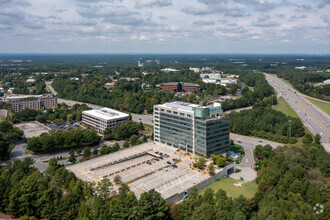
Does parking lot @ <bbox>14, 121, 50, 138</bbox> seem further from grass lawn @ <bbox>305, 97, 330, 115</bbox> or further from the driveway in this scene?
grass lawn @ <bbox>305, 97, 330, 115</bbox>

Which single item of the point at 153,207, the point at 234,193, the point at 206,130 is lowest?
the point at 234,193

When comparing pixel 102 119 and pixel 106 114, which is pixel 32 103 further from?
pixel 102 119

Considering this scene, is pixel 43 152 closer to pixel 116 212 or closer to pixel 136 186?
pixel 136 186

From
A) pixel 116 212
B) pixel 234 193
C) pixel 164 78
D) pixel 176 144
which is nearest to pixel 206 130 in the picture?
pixel 176 144

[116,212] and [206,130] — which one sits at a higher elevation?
[206,130]

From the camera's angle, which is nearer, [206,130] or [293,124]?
[206,130]

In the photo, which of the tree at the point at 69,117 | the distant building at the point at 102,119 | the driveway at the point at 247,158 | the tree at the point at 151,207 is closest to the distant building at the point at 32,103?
the tree at the point at 69,117

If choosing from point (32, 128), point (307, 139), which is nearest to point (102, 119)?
point (32, 128)
